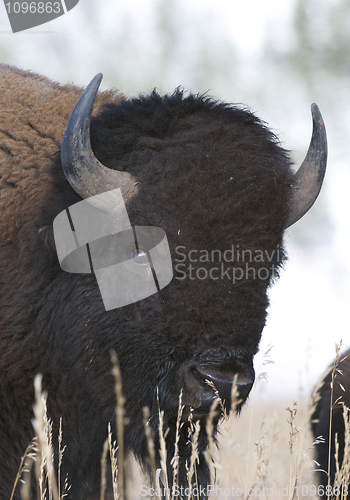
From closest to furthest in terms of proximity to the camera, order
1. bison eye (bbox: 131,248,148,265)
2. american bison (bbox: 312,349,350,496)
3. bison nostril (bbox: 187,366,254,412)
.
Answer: bison nostril (bbox: 187,366,254,412), bison eye (bbox: 131,248,148,265), american bison (bbox: 312,349,350,496)

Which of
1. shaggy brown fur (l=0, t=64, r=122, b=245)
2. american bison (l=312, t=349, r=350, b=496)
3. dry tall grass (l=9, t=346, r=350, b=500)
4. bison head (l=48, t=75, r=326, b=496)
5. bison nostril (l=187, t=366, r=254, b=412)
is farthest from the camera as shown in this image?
american bison (l=312, t=349, r=350, b=496)

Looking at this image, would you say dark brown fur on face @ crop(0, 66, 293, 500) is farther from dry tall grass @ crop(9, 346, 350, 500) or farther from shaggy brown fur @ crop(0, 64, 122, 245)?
dry tall grass @ crop(9, 346, 350, 500)

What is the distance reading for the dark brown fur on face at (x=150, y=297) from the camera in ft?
8.96

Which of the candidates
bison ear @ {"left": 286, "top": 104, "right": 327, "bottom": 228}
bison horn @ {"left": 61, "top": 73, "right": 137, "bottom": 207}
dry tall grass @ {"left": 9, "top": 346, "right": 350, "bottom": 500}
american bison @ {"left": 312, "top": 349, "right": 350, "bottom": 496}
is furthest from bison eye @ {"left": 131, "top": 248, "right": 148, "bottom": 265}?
american bison @ {"left": 312, "top": 349, "right": 350, "bottom": 496}

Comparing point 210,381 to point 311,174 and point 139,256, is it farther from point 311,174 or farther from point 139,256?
point 311,174

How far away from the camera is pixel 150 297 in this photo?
2.82 m

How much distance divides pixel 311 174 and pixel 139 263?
1.36 metres

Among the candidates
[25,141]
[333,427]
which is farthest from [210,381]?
[333,427]

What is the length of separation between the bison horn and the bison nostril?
1.09 meters

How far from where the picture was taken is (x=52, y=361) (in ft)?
10.1

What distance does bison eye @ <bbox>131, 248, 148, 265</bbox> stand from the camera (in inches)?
113

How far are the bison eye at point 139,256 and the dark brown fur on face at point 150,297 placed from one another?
19 centimetres

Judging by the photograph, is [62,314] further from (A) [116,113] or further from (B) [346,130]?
(B) [346,130]

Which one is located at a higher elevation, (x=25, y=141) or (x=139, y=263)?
(x=25, y=141)
